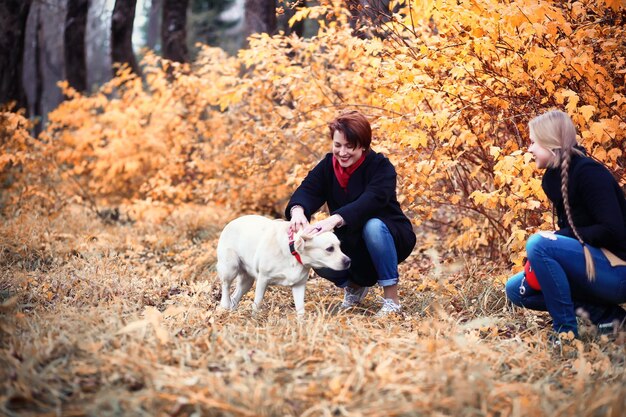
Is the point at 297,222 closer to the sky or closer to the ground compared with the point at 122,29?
closer to the ground

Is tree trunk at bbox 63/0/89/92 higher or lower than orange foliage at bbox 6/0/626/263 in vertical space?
higher

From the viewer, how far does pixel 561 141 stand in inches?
147

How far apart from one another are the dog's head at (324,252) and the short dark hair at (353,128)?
71 cm

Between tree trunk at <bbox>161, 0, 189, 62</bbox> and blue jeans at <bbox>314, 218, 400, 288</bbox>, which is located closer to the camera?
blue jeans at <bbox>314, 218, 400, 288</bbox>

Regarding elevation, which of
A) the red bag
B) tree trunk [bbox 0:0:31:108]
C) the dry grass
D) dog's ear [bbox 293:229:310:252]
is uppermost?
tree trunk [bbox 0:0:31:108]

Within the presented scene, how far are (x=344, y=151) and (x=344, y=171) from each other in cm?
24

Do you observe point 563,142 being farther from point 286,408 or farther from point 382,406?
point 286,408

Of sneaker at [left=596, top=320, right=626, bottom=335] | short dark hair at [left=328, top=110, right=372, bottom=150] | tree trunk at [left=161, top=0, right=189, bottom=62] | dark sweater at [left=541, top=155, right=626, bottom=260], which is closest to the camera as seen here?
dark sweater at [left=541, top=155, right=626, bottom=260]

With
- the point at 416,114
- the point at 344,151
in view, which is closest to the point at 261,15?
the point at 416,114

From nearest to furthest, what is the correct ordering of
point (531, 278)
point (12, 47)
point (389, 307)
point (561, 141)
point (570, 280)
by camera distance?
1. point (561, 141)
2. point (570, 280)
3. point (531, 278)
4. point (389, 307)
5. point (12, 47)

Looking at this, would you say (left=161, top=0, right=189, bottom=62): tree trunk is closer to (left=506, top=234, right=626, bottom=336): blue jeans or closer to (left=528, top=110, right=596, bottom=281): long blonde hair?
(left=528, top=110, right=596, bottom=281): long blonde hair

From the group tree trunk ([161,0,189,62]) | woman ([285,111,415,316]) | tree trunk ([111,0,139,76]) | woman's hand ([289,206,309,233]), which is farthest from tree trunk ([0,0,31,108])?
woman's hand ([289,206,309,233])

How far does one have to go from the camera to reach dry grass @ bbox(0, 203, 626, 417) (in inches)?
108

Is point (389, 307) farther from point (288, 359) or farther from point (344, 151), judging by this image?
point (288, 359)
